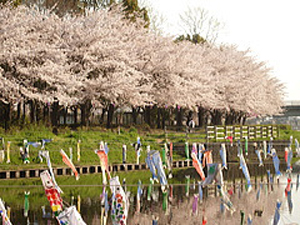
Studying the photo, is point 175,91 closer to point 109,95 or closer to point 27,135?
point 109,95

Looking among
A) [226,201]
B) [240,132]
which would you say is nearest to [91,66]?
[240,132]

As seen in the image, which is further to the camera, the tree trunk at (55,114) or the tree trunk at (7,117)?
the tree trunk at (55,114)

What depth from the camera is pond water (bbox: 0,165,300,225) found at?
52.2 ft

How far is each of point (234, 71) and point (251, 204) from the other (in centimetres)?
3491

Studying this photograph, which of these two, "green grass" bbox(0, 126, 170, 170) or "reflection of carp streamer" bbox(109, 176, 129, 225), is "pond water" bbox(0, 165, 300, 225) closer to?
"reflection of carp streamer" bbox(109, 176, 129, 225)

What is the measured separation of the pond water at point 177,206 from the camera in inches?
626

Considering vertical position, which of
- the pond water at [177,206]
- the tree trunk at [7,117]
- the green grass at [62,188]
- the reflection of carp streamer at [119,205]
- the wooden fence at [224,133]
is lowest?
the pond water at [177,206]

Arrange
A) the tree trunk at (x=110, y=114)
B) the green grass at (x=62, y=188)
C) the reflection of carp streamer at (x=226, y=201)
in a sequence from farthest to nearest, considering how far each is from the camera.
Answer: the tree trunk at (x=110, y=114) → the green grass at (x=62, y=188) → the reflection of carp streamer at (x=226, y=201)

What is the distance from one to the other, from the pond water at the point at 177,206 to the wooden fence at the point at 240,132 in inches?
498

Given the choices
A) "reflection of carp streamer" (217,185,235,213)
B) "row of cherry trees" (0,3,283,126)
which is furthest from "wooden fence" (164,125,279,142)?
"reflection of carp streamer" (217,185,235,213)

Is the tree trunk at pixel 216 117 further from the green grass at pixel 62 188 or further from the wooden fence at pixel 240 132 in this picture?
the green grass at pixel 62 188

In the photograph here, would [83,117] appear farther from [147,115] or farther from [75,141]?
[147,115]

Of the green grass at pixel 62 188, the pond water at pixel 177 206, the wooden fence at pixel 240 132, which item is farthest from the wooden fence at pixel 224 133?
the pond water at pixel 177 206

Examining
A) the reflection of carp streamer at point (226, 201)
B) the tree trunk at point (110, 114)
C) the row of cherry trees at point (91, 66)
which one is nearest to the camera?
the reflection of carp streamer at point (226, 201)
